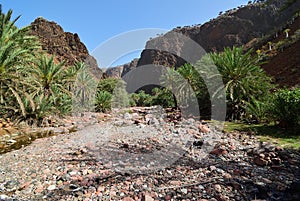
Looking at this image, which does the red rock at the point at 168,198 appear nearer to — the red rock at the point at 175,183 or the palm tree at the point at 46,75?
the red rock at the point at 175,183

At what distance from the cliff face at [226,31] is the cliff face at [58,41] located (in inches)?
1396

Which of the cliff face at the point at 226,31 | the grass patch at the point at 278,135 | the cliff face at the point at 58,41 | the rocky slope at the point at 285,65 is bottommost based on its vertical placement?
the grass patch at the point at 278,135

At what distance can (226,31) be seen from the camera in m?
65.1

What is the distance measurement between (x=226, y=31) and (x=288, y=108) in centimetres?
6664

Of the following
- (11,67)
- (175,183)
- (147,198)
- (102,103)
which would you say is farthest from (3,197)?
(102,103)

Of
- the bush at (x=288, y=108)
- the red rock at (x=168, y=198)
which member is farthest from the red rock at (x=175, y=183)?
the bush at (x=288, y=108)

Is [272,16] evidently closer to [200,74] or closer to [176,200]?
[200,74]

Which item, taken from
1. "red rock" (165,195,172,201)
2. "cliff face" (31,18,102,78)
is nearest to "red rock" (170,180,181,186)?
"red rock" (165,195,172,201)

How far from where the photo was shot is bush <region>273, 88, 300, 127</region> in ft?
17.3

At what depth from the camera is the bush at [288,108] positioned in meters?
5.27

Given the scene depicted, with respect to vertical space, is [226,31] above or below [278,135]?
above

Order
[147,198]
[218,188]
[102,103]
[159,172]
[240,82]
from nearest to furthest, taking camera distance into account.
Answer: [147,198], [218,188], [159,172], [240,82], [102,103]

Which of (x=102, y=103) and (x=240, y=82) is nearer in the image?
(x=240, y=82)

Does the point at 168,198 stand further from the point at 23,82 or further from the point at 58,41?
the point at 58,41
